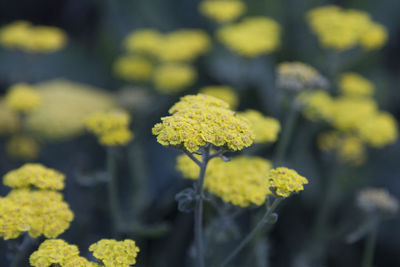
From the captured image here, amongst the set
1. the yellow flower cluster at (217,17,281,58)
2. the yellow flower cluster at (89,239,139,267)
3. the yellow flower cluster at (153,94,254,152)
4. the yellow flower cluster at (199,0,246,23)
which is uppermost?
the yellow flower cluster at (153,94,254,152)

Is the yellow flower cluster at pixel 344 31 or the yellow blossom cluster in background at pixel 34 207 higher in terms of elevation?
the yellow flower cluster at pixel 344 31

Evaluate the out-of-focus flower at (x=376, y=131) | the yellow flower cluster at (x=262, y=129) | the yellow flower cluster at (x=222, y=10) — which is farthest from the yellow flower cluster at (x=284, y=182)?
the yellow flower cluster at (x=222, y=10)

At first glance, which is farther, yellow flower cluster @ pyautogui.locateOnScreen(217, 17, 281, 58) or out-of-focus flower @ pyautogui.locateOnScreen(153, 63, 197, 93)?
out-of-focus flower @ pyautogui.locateOnScreen(153, 63, 197, 93)

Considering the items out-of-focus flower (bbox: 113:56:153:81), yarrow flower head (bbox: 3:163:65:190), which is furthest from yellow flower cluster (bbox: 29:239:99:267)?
out-of-focus flower (bbox: 113:56:153:81)

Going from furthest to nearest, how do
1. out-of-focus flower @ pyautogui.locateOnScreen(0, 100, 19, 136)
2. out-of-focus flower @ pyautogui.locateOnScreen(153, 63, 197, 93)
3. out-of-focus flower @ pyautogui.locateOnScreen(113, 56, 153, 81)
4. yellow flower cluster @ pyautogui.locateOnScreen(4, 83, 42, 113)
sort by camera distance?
out-of-focus flower @ pyautogui.locateOnScreen(113, 56, 153, 81), out-of-focus flower @ pyautogui.locateOnScreen(153, 63, 197, 93), out-of-focus flower @ pyautogui.locateOnScreen(0, 100, 19, 136), yellow flower cluster @ pyautogui.locateOnScreen(4, 83, 42, 113)

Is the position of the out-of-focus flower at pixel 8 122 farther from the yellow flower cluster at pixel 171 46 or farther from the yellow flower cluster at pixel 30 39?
the yellow flower cluster at pixel 171 46

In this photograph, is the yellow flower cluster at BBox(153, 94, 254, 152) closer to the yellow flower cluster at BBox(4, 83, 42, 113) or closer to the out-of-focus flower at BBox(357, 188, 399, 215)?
the out-of-focus flower at BBox(357, 188, 399, 215)
